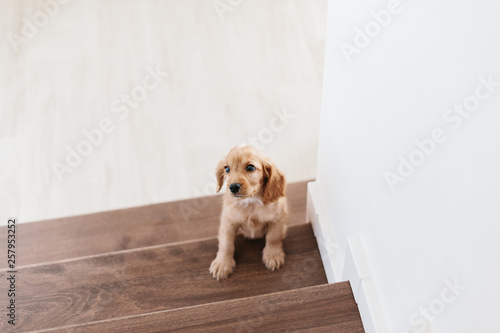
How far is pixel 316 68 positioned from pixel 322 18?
0.53 metres

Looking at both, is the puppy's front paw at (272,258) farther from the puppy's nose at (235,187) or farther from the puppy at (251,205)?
the puppy's nose at (235,187)

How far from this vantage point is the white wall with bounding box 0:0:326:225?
3189 millimetres

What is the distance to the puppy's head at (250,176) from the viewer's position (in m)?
1.87

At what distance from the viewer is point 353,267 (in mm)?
1658

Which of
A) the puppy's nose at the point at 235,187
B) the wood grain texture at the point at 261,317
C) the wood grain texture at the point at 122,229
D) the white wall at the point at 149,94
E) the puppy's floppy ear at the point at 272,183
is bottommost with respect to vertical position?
the wood grain texture at the point at 261,317

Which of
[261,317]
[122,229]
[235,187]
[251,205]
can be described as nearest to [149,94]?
[122,229]

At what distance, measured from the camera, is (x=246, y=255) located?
2.18 metres

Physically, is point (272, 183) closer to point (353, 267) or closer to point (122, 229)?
point (353, 267)

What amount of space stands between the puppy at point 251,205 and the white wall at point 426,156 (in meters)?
0.35

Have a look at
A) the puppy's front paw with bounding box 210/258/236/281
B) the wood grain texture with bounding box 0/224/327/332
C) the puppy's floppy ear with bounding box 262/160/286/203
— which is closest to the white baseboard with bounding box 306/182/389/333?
the wood grain texture with bounding box 0/224/327/332

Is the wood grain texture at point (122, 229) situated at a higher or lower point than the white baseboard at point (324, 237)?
higher

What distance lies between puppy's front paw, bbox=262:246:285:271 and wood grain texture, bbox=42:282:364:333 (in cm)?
40

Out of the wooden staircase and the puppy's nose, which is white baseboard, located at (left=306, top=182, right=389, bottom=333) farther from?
the puppy's nose

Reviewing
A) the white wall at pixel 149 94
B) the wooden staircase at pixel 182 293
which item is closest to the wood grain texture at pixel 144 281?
the wooden staircase at pixel 182 293
